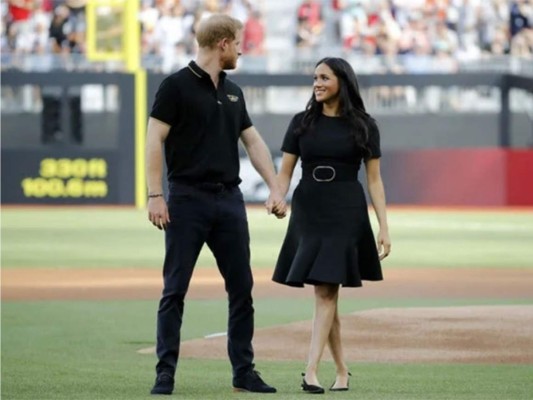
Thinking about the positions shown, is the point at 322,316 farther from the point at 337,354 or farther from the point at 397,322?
the point at 397,322

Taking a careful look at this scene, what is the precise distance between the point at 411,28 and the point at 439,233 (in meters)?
8.79

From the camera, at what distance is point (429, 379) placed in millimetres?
8734

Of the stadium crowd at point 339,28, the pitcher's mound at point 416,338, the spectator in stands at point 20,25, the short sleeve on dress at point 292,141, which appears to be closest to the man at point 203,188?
the short sleeve on dress at point 292,141

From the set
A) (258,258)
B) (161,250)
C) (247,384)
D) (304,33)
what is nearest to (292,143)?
(247,384)

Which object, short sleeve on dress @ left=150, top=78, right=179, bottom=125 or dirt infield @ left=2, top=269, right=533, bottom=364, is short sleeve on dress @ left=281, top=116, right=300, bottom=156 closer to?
short sleeve on dress @ left=150, top=78, right=179, bottom=125

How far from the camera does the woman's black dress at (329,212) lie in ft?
26.2

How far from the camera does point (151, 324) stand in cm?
1275

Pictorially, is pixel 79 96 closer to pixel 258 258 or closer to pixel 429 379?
pixel 258 258

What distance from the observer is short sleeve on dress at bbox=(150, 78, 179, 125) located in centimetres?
790

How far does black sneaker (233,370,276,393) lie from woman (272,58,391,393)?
0.21m

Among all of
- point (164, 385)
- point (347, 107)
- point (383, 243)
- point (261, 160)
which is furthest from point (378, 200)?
point (164, 385)

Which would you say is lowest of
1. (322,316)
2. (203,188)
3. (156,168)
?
(322,316)

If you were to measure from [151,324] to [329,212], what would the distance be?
4990 mm

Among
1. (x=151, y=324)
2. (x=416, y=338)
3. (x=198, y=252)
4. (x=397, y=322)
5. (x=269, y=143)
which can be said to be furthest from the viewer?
(x=269, y=143)
